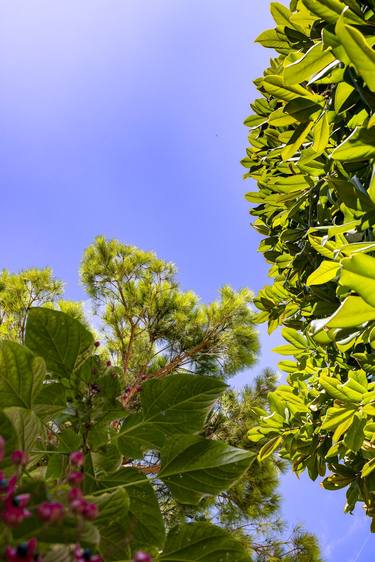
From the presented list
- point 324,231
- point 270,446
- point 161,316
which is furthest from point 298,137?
point 161,316

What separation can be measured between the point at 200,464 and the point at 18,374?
0.78 feet

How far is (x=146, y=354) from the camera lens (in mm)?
6805

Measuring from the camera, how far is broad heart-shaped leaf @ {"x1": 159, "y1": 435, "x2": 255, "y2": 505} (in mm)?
537

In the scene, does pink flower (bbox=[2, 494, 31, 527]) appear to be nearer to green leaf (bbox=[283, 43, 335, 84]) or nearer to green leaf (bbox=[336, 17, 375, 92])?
green leaf (bbox=[336, 17, 375, 92])

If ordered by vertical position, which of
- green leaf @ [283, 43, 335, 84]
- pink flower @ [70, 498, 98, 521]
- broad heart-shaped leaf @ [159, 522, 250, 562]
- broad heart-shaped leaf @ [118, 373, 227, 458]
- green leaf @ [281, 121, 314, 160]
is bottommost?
broad heart-shaped leaf @ [159, 522, 250, 562]

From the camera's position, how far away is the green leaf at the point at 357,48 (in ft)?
2.27

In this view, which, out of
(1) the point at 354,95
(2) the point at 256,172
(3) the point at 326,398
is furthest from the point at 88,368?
(2) the point at 256,172

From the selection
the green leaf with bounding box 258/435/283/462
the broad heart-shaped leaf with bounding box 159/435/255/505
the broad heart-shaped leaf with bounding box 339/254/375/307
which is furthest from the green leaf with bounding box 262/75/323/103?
the green leaf with bounding box 258/435/283/462

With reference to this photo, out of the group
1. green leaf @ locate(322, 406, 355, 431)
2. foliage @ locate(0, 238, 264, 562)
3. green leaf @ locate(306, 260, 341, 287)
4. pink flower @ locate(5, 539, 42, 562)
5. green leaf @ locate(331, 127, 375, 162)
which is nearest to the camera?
pink flower @ locate(5, 539, 42, 562)

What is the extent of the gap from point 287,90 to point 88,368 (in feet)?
3.20

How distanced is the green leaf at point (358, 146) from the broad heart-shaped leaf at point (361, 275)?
12.9 inches

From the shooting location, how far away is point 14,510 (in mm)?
277

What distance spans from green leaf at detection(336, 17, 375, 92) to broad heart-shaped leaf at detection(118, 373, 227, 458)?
1.78 feet

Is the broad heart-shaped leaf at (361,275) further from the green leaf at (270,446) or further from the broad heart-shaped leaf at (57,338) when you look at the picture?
the green leaf at (270,446)
